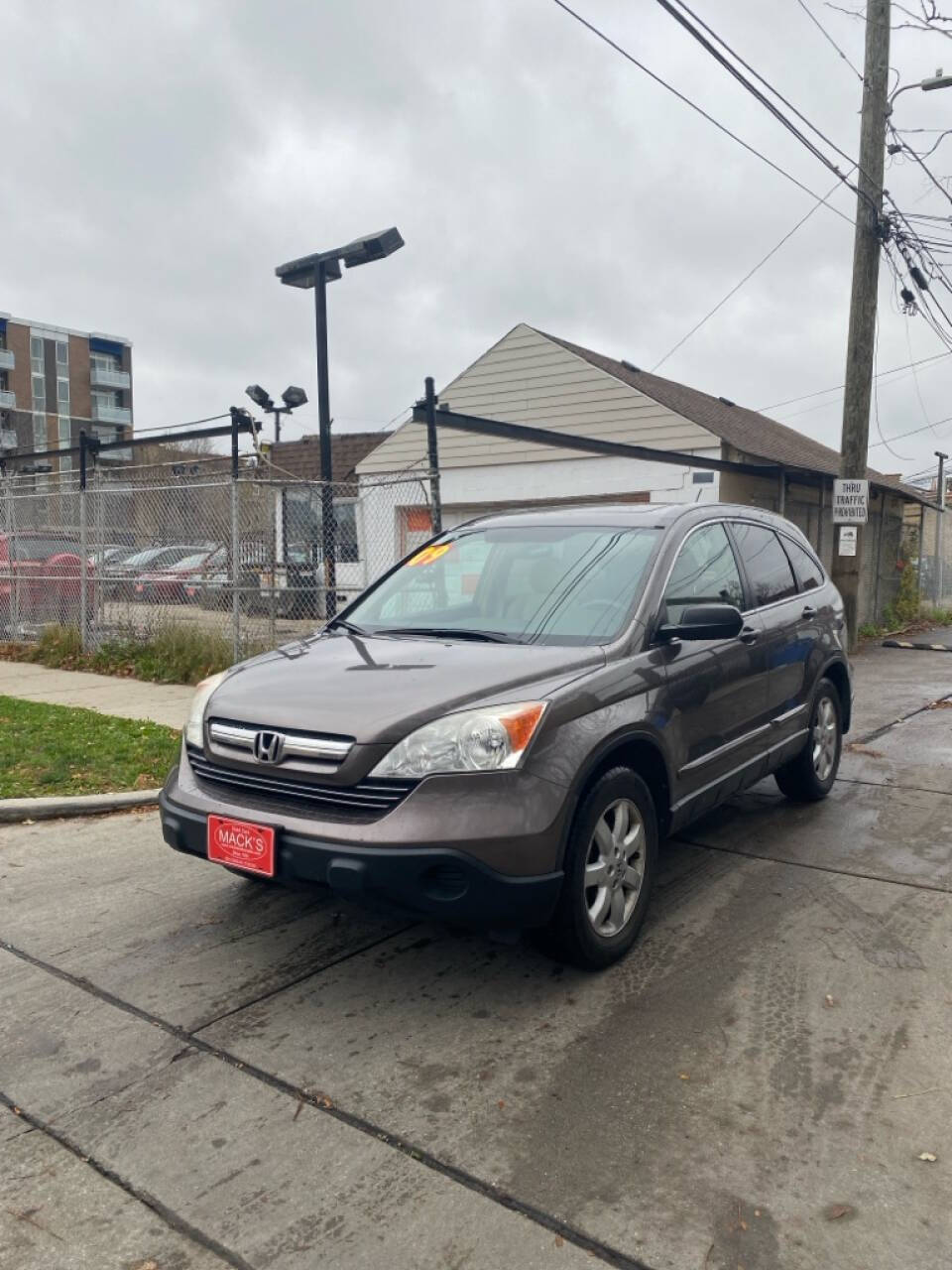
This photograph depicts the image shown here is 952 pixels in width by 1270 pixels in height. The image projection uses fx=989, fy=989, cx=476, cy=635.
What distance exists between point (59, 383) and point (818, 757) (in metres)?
85.3

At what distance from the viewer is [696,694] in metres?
4.30

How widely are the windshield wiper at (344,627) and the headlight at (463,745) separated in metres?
1.32

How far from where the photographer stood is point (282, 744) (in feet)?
11.4

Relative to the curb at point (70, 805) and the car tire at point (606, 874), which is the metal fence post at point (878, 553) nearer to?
the curb at point (70, 805)

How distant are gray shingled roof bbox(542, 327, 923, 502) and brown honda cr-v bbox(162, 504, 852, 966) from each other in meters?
11.1

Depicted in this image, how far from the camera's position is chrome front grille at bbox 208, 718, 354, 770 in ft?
11.0

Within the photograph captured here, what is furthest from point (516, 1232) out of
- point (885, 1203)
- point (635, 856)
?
point (635, 856)

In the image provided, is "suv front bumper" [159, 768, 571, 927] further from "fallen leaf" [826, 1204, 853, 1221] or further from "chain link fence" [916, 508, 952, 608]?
"chain link fence" [916, 508, 952, 608]

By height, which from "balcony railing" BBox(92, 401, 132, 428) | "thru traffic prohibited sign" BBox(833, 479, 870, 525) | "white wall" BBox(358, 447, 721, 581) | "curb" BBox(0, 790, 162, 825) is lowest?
"curb" BBox(0, 790, 162, 825)

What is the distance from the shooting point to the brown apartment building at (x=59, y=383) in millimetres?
76500

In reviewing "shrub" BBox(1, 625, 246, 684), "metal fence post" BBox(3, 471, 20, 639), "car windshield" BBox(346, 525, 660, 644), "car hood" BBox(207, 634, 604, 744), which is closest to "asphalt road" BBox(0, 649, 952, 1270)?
"car hood" BBox(207, 634, 604, 744)

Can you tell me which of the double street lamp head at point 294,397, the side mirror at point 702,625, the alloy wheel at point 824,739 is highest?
the double street lamp head at point 294,397

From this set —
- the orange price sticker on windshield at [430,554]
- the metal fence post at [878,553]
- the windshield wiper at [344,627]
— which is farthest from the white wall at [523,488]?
the windshield wiper at [344,627]

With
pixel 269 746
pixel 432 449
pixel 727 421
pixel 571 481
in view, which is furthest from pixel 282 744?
pixel 727 421
